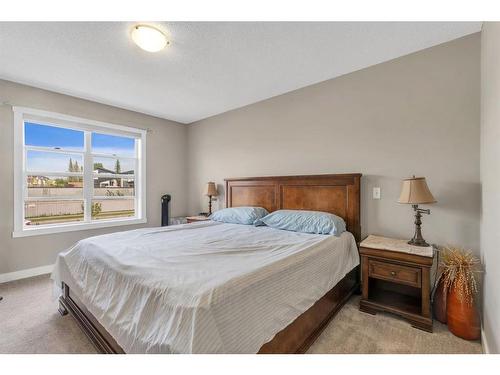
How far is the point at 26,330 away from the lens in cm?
189

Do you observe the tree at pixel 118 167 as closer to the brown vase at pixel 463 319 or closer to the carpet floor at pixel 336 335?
the carpet floor at pixel 336 335

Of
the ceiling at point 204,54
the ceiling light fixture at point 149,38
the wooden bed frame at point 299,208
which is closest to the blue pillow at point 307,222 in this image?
the wooden bed frame at point 299,208

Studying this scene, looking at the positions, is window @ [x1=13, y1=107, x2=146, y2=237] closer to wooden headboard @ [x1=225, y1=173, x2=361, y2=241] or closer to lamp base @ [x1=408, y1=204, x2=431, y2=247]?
wooden headboard @ [x1=225, y1=173, x2=361, y2=241]

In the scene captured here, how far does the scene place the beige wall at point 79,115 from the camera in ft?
9.41

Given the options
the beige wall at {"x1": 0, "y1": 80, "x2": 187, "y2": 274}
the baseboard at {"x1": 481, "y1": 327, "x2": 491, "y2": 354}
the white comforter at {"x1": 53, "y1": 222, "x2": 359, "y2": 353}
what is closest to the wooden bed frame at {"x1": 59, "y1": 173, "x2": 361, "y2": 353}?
the white comforter at {"x1": 53, "y1": 222, "x2": 359, "y2": 353}

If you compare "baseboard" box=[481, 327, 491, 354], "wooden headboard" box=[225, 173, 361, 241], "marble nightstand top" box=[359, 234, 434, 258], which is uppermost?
"wooden headboard" box=[225, 173, 361, 241]

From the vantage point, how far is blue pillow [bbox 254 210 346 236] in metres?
2.37

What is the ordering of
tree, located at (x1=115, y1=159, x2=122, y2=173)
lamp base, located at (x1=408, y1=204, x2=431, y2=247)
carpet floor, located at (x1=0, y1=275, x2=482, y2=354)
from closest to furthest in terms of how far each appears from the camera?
carpet floor, located at (x1=0, y1=275, x2=482, y2=354) → lamp base, located at (x1=408, y1=204, x2=431, y2=247) → tree, located at (x1=115, y1=159, x2=122, y2=173)

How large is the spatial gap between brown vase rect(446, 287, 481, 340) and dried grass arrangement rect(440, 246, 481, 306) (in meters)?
0.03

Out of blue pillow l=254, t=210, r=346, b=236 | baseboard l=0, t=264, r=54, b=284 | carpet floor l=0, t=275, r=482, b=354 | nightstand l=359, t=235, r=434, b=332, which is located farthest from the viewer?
baseboard l=0, t=264, r=54, b=284

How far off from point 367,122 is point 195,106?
2557 mm

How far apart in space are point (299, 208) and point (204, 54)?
205 centimetres
